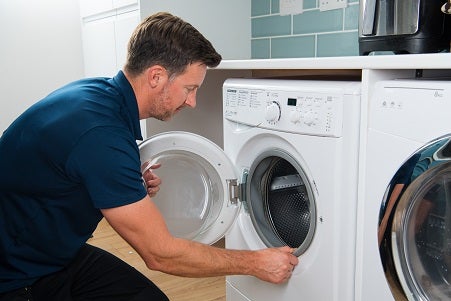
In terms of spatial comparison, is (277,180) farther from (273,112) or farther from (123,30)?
(123,30)

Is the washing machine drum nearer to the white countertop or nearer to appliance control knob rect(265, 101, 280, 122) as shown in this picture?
appliance control knob rect(265, 101, 280, 122)

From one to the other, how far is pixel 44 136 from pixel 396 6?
955 mm

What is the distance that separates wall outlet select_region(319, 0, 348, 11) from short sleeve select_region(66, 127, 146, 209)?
4.02ft

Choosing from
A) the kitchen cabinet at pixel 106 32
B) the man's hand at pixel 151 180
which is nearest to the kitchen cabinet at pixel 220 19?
the kitchen cabinet at pixel 106 32

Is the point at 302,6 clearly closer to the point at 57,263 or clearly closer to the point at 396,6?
the point at 396,6

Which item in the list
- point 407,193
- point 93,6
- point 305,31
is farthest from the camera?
point 93,6

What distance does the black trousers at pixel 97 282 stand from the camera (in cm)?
128

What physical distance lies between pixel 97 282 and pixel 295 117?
0.76m

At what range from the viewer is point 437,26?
3.97 feet

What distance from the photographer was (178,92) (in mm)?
1219

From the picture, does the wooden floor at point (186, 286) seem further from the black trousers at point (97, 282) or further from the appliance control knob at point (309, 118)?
the appliance control knob at point (309, 118)

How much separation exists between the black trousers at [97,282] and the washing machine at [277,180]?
0.22m

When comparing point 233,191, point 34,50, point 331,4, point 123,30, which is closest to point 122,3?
point 123,30

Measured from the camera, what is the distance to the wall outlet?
6.09 ft
